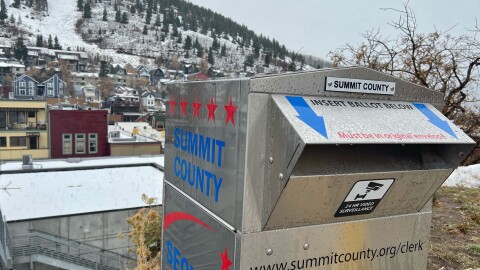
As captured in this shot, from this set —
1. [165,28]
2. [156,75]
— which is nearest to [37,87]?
[156,75]

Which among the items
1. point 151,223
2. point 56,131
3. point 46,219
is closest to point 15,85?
point 56,131

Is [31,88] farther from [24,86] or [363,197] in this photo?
[363,197]

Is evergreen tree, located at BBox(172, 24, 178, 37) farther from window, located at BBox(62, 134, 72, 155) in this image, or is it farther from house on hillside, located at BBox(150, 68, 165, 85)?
window, located at BBox(62, 134, 72, 155)

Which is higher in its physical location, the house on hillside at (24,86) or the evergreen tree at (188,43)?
the evergreen tree at (188,43)

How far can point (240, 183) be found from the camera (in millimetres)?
2045

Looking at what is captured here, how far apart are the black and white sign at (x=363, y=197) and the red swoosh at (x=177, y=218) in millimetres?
788

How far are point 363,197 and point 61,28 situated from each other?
664 ft

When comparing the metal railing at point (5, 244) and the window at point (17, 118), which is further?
the window at point (17, 118)

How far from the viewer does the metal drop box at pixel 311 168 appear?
1993 mm

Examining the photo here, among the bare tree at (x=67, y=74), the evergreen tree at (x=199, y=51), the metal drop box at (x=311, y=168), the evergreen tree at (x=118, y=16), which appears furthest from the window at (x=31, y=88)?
the evergreen tree at (x=118, y=16)

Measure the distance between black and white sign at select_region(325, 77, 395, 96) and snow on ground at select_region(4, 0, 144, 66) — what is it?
6319 inches

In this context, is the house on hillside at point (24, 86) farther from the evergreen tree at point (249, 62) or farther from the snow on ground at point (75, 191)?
the evergreen tree at point (249, 62)

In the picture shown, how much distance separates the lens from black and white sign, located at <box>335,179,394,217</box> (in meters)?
2.24

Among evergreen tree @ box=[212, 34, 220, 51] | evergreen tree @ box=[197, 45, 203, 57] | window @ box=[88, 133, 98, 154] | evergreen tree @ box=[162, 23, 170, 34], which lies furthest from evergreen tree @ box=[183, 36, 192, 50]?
window @ box=[88, 133, 98, 154]
